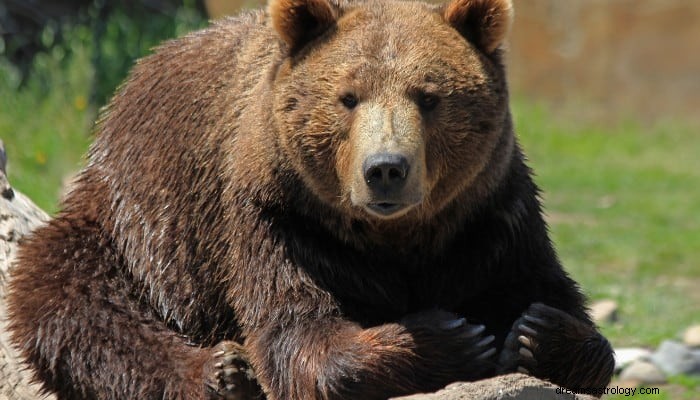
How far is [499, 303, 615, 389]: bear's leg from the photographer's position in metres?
5.14

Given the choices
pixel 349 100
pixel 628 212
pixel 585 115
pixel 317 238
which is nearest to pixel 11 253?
pixel 317 238

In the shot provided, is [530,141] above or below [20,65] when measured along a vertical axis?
above

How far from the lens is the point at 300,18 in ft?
17.6

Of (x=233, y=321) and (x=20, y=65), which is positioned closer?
(x=233, y=321)

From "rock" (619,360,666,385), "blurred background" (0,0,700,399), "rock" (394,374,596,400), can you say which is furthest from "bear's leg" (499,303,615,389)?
"rock" (619,360,666,385)

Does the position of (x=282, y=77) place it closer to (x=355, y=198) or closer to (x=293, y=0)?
(x=293, y=0)

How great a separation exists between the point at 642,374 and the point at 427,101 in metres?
3.53

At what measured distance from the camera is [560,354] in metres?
5.26

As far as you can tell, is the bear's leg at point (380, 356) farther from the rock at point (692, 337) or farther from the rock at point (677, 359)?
the rock at point (692, 337)

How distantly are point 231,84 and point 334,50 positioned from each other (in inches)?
37.8

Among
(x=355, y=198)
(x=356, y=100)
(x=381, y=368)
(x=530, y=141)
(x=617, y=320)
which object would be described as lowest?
(x=381, y=368)

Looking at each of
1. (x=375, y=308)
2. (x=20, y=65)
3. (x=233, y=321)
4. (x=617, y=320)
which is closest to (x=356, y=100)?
(x=375, y=308)

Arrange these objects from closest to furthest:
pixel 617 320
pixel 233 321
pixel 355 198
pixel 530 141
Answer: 1. pixel 355 198
2. pixel 233 321
3. pixel 617 320
4. pixel 530 141

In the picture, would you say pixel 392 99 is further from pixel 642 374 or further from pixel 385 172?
pixel 642 374
